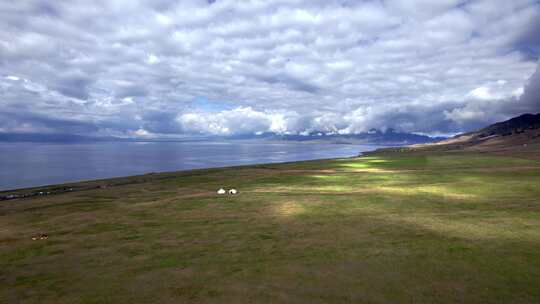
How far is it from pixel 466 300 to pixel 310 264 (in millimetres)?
8834

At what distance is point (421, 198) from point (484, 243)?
68.9 ft

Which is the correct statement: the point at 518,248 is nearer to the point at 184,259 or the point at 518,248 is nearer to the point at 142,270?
the point at 184,259

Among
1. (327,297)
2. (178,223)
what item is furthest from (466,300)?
(178,223)

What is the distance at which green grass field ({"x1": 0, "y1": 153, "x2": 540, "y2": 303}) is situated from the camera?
54.1ft

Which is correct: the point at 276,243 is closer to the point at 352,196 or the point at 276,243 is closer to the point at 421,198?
the point at 352,196

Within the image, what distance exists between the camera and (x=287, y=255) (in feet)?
72.4

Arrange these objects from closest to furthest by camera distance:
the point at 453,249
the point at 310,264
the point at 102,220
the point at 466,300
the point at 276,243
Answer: the point at 466,300 < the point at 310,264 < the point at 453,249 < the point at 276,243 < the point at 102,220

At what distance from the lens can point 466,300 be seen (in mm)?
14977

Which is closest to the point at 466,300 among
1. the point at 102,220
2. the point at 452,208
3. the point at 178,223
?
the point at 452,208

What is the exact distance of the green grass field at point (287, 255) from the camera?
16484 mm

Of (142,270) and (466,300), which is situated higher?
(142,270)

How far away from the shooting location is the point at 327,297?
15.8m

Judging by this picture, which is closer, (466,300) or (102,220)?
(466,300)

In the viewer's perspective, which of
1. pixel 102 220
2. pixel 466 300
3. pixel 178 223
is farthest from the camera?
pixel 102 220
